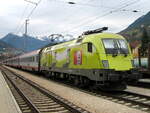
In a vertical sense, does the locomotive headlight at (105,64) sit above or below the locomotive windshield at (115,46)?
below

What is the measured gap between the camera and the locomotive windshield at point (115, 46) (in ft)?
57.1

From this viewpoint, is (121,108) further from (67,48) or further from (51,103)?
(67,48)

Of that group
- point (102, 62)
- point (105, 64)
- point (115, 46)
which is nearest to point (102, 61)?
point (102, 62)

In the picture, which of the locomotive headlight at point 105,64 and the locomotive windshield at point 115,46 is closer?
the locomotive headlight at point 105,64

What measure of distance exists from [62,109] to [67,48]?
10.2m

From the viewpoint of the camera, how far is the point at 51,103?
1412 centimetres

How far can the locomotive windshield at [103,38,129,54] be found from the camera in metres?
17.4

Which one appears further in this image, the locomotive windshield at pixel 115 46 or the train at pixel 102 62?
the locomotive windshield at pixel 115 46

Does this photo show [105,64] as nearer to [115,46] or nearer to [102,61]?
[102,61]

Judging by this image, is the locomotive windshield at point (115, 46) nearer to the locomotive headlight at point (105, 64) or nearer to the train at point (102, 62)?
the train at point (102, 62)

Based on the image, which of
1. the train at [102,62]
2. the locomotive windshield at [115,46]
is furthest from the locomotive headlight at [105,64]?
the locomotive windshield at [115,46]

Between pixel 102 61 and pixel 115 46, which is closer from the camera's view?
pixel 102 61

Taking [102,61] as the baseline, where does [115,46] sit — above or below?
above

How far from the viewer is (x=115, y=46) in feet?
58.0
